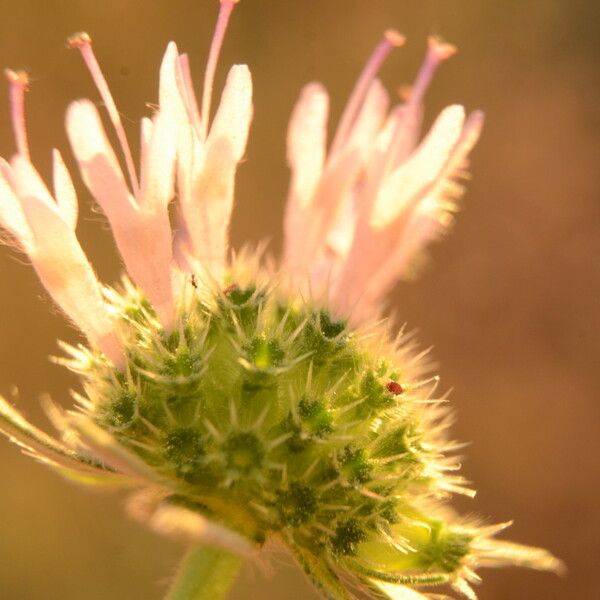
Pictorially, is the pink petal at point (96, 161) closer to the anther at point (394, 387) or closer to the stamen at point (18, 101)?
the stamen at point (18, 101)

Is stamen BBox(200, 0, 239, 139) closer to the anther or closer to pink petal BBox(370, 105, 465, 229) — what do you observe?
pink petal BBox(370, 105, 465, 229)

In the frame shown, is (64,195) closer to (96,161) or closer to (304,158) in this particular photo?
(96,161)

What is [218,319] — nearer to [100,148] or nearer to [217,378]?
[217,378]

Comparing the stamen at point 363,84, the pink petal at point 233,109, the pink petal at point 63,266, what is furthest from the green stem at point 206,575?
the stamen at point 363,84

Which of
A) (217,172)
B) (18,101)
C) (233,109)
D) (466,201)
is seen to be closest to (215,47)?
(233,109)

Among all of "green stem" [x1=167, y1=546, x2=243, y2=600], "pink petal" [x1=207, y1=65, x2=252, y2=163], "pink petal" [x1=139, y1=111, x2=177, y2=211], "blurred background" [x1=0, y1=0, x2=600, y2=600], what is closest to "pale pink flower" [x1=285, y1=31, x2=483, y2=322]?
"pink petal" [x1=207, y1=65, x2=252, y2=163]
